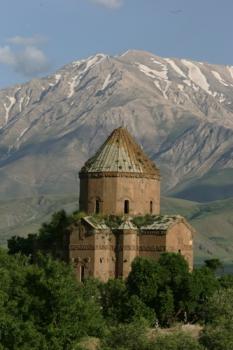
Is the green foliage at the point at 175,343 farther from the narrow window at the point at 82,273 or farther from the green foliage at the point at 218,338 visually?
the narrow window at the point at 82,273

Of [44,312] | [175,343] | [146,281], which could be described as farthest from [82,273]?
[175,343]

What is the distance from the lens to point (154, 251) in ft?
292

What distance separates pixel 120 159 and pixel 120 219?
631 centimetres

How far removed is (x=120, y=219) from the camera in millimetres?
90312

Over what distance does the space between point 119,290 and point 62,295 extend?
14.9 metres

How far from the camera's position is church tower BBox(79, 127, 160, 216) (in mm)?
92375

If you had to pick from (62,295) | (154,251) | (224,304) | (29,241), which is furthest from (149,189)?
(62,295)

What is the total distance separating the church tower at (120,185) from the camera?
92375 mm

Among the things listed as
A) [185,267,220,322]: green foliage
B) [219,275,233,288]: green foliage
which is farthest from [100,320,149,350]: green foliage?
[219,275,233,288]: green foliage

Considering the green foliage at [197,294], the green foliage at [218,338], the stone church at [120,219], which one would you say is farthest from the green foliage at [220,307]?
the stone church at [120,219]

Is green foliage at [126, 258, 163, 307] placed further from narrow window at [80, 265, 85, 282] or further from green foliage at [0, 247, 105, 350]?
green foliage at [0, 247, 105, 350]

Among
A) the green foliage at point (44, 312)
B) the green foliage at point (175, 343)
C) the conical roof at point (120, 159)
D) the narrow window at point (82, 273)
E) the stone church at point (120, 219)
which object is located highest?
the conical roof at point (120, 159)

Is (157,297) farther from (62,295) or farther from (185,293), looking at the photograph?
(62,295)

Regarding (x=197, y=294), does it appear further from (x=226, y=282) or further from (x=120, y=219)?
(x=120, y=219)
